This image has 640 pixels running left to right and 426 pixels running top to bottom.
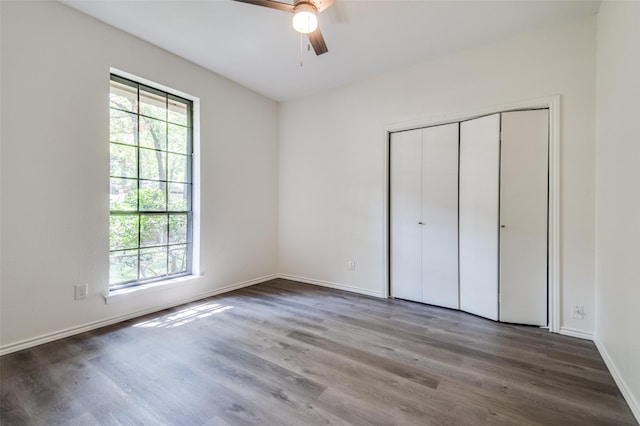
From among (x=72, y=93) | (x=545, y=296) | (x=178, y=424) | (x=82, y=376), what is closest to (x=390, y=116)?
(x=545, y=296)

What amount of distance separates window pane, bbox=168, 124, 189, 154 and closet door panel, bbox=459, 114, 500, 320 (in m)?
3.22

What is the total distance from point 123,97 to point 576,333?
15.8 ft

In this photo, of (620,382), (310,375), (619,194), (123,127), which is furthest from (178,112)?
(620,382)

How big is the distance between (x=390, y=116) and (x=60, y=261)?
12.0 ft

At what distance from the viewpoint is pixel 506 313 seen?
2.71 metres

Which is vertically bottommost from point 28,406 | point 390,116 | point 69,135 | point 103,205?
point 28,406

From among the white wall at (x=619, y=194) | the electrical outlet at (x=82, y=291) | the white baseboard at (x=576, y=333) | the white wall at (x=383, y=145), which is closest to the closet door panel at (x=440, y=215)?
the white wall at (x=383, y=145)

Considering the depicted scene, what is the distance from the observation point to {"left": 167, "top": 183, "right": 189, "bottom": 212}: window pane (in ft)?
10.5

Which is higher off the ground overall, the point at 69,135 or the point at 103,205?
the point at 69,135

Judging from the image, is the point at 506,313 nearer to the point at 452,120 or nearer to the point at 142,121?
the point at 452,120

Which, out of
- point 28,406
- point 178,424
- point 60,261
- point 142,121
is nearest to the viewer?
point 178,424

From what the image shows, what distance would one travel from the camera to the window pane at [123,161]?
8.86ft

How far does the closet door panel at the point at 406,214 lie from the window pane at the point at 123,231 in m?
2.91

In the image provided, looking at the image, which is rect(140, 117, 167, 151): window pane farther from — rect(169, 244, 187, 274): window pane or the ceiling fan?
the ceiling fan
